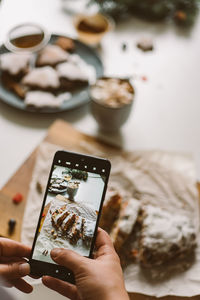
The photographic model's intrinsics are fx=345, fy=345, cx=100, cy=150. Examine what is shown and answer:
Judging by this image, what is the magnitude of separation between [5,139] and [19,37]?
0.40m

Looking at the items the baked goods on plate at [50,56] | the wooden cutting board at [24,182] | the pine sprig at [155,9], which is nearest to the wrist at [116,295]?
the wooden cutting board at [24,182]

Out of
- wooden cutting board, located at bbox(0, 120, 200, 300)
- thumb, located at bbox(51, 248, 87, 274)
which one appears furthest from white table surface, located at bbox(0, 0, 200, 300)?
thumb, located at bbox(51, 248, 87, 274)

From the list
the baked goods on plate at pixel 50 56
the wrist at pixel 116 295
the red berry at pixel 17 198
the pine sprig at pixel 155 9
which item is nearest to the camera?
the wrist at pixel 116 295

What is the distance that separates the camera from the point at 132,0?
149 centimetres

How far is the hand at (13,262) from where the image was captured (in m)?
0.76

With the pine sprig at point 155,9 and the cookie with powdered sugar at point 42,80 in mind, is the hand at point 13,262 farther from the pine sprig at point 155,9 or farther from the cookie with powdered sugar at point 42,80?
the pine sprig at point 155,9

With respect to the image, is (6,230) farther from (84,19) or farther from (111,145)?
(84,19)

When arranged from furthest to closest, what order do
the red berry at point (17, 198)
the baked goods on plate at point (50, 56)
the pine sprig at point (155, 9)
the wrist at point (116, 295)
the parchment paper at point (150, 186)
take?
the pine sprig at point (155, 9) < the baked goods on plate at point (50, 56) < the red berry at point (17, 198) < the parchment paper at point (150, 186) < the wrist at point (116, 295)

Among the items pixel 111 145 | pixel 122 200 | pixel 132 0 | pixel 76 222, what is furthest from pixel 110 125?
pixel 132 0

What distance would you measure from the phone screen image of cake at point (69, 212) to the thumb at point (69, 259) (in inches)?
1.4

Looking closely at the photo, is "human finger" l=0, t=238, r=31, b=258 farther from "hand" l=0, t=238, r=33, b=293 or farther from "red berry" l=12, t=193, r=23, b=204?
"red berry" l=12, t=193, r=23, b=204

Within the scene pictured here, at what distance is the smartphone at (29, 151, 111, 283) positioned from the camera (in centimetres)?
73

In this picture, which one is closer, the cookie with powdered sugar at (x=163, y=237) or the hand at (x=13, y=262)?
the hand at (x=13, y=262)

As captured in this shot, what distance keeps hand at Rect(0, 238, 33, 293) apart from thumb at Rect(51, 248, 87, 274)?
0.10 meters
